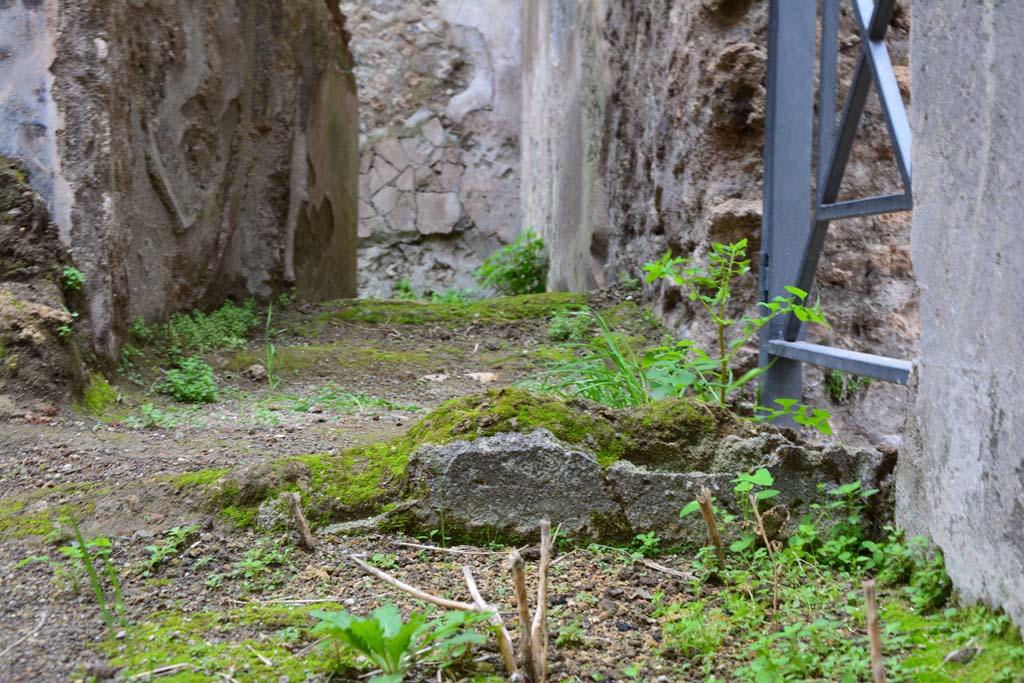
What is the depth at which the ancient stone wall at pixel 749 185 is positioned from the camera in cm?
339

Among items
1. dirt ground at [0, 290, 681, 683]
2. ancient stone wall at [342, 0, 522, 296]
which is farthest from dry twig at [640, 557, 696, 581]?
ancient stone wall at [342, 0, 522, 296]

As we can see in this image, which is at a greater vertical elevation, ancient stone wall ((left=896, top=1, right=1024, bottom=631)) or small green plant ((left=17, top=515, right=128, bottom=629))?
ancient stone wall ((left=896, top=1, right=1024, bottom=631))

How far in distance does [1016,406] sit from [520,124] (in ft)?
32.6

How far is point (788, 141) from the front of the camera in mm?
3148

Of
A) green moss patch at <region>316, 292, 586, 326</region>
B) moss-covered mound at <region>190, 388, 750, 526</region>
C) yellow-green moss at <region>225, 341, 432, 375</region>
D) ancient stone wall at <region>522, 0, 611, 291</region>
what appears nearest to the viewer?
moss-covered mound at <region>190, 388, 750, 526</region>

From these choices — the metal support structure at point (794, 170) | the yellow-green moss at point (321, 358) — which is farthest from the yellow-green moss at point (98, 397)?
the metal support structure at point (794, 170)

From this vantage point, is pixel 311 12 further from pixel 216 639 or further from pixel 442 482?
pixel 216 639

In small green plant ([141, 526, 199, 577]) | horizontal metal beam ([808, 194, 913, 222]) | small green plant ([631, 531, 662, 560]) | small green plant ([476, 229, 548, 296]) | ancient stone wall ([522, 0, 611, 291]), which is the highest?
ancient stone wall ([522, 0, 611, 291])

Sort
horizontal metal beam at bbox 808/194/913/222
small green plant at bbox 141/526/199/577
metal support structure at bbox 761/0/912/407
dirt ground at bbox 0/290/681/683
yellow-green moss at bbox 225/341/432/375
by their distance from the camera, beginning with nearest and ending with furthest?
dirt ground at bbox 0/290/681/683
small green plant at bbox 141/526/199/577
horizontal metal beam at bbox 808/194/913/222
metal support structure at bbox 761/0/912/407
yellow-green moss at bbox 225/341/432/375

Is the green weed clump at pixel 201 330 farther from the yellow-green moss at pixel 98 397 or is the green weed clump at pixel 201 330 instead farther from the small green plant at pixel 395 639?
the small green plant at pixel 395 639

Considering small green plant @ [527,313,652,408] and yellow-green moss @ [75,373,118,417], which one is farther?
yellow-green moss @ [75,373,118,417]

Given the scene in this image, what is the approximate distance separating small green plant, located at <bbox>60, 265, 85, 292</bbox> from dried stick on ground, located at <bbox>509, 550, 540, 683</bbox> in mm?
2510

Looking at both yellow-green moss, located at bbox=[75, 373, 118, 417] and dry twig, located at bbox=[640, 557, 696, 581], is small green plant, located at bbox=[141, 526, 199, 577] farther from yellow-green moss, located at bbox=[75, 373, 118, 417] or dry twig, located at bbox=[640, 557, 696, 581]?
yellow-green moss, located at bbox=[75, 373, 118, 417]

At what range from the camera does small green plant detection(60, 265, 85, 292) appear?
3.27m
